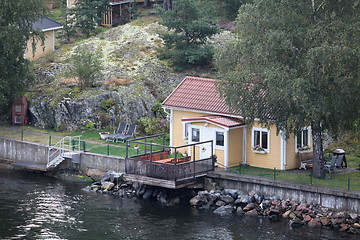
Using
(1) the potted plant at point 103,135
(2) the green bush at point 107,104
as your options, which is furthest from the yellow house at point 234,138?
(2) the green bush at point 107,104

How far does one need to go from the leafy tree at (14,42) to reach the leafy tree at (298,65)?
50.5ft

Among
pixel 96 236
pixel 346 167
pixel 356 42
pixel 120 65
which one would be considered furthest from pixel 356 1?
pixel 120 65

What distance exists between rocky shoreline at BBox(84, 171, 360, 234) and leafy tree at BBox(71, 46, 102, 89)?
36.7 feet

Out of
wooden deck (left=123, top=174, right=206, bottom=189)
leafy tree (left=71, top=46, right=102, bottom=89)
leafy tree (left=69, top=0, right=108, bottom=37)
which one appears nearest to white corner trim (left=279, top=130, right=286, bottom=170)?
Result: wooden deck (left=123, top=174, right=206, bottom=189)

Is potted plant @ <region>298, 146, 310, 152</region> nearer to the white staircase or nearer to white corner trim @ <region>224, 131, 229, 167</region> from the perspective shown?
white corner trim @ <region>224, 131, 229, 167</region>

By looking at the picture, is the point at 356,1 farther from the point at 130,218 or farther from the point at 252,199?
the point at 130,218

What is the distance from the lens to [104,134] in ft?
155

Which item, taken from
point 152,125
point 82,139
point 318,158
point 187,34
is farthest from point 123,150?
point 187,34

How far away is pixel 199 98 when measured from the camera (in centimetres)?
4312

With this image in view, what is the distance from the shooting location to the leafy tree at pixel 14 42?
153 ft

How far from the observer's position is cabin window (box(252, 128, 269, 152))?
40344 mm

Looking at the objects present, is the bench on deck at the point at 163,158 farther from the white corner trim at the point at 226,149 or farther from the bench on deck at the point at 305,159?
the bench on deck at the point at 305,159

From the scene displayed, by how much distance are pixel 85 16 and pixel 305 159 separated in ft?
95.8

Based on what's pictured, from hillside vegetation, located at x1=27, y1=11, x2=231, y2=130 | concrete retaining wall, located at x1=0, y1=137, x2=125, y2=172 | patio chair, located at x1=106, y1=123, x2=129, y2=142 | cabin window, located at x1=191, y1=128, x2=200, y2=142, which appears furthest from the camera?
hillside vegetation, located at x1=27, y1=11, x2=231, y2=130
